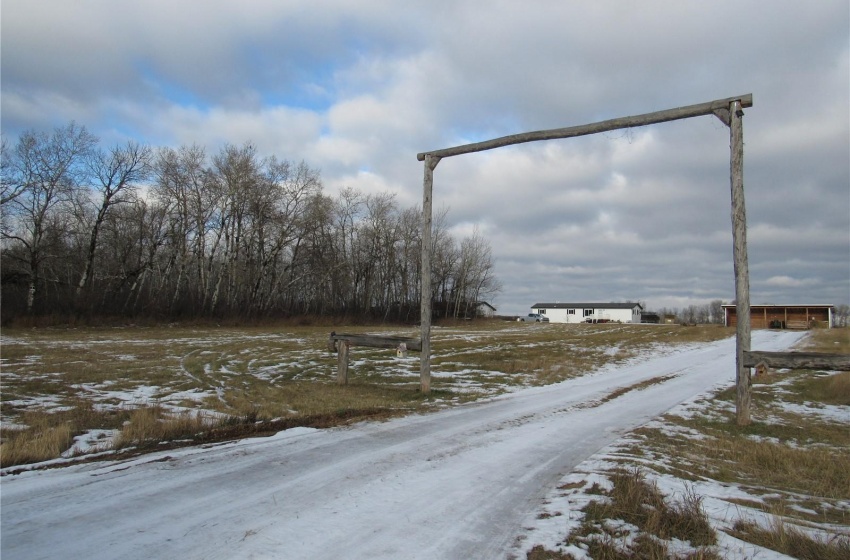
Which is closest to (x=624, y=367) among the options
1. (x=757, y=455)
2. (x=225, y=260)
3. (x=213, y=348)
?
(x=757, y=455)

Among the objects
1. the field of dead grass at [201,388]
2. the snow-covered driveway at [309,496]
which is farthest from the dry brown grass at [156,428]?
the snow-covered driveway at [309,496]

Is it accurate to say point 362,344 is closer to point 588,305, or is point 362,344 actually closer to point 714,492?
point 714,492

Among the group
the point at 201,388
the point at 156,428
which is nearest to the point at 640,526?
the point at 156,428

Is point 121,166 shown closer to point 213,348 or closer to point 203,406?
point 213,348

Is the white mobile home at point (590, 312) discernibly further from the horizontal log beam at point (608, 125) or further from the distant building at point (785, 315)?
the horizontal log beam at point (608, 125)

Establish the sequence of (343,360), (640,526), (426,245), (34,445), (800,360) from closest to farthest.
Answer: (640,526), (34,445), (800,360), (426,245), (343,360)

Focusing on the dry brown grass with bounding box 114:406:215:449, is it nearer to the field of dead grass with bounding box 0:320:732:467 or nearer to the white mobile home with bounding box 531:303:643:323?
the field of dead grass with bounding box 0:320:732:467

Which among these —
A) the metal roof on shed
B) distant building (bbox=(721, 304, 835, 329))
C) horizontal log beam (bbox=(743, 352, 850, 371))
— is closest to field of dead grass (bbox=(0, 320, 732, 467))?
horizontal log beam (bbox=(743, 352, 850, 371))

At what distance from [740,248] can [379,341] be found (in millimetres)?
7170

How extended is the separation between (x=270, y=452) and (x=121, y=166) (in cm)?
4137

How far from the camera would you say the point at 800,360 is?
26.2 ft

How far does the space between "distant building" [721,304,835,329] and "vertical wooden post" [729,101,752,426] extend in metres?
57.1

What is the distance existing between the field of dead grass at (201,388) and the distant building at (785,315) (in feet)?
149

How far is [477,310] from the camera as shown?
83438 millimetres
